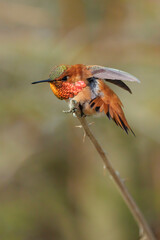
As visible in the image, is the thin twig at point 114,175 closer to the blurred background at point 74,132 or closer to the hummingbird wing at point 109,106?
the hummingbird wing at point 109,106

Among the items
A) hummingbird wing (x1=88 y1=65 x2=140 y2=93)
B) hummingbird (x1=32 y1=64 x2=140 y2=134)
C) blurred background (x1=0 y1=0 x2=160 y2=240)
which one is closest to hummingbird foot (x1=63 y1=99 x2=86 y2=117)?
Result: hummingbird (x1=32 y1=64 x2=140 y2=134)

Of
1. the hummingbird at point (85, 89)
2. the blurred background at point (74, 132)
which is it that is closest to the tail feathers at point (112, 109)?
the hummingbird at point (85, 89)

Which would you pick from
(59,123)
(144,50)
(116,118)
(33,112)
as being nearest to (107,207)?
(59,123)

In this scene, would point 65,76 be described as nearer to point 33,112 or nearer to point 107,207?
point 33,112

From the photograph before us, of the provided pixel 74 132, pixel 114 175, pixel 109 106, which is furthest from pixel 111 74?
pixel 74 132

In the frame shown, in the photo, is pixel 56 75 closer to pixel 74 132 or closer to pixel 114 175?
pixel 114 175

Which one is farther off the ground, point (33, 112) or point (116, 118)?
point (116, 118)
